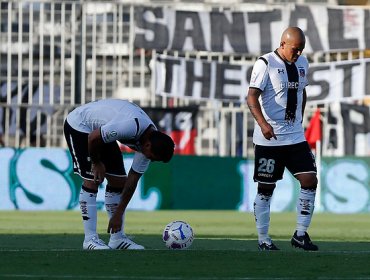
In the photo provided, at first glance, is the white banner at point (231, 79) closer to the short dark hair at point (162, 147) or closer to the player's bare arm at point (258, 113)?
the player's bare arm at point (258, 113)

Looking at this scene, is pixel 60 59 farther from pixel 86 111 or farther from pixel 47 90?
pixel 86 111

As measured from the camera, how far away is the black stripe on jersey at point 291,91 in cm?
1207

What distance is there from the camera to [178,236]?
11859mm

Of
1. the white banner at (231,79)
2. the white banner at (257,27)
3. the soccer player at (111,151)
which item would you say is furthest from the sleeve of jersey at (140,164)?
the white banner at (257,27)

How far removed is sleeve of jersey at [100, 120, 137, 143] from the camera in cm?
1108

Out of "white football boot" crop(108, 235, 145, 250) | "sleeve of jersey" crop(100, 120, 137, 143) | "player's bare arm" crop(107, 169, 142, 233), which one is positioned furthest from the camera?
"white football boot" crop(108, 235, 145, 250)

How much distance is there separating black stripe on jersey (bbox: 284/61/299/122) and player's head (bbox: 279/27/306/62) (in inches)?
3.8

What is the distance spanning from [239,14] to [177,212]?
5978 millimetres

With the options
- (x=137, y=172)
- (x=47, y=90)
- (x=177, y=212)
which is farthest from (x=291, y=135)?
(x=47, y=90)

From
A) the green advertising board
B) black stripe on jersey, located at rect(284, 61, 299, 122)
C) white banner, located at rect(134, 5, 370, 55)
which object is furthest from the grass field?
white banner, located at rect(134, 5, 370, 55)

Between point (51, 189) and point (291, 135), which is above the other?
point (291, 135)

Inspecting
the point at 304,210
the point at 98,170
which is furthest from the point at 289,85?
the point at 98,170

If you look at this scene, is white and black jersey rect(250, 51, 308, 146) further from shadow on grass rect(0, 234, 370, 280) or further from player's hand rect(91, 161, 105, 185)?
player's hand rect(91, 161, 105, 185)

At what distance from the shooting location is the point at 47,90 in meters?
29.7
